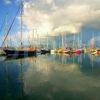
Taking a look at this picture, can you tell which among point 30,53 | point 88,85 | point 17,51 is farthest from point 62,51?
point 88,85

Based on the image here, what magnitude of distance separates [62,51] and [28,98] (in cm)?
10449

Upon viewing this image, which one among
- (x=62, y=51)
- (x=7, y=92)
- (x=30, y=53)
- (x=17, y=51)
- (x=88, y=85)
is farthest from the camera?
(x=62, y=51)

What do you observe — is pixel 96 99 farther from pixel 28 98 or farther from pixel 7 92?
pixel 7 92

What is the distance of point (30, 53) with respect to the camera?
311ft

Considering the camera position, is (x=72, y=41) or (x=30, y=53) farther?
(x=72, y=41)

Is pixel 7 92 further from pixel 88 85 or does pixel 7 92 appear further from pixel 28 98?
pixel 88 85

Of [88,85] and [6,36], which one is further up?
[6,36]

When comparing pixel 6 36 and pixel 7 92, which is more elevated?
pixel 6 36

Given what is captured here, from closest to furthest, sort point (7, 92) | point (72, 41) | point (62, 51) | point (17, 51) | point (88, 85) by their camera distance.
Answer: point (7, 92) < point (88, 85) < point (17, 51) < point (62, 51) < point (72, 41)

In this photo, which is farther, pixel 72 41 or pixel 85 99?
pixel 72 41

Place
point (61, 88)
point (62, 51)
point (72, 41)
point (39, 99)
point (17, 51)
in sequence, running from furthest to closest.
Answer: point (72, 41) → point (62, 51) → point (17, 51) → point (61, 88) → point (39, 99)

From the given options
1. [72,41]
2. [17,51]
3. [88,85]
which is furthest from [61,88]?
[72,41]

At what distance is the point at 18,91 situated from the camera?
20.2 m

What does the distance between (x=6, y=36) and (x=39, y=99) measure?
6984 centimetres
